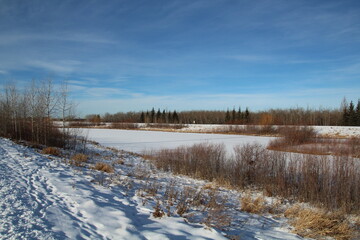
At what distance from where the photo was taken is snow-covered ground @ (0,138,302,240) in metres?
3.70

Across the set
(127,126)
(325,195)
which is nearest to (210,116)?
(127,126)

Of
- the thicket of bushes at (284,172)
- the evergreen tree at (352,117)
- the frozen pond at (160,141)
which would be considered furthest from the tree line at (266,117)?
the thicket of bushes at (284,172)

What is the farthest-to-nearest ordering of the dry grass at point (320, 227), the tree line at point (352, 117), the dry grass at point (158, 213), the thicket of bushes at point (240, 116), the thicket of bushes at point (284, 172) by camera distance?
the thicket of bushes at point (240, 116)
the tree line at point (352, 117)
the thicket of bushes at point (284, 172)
the dry grass at point (320, 227)
the dry grass at point (158, 213)

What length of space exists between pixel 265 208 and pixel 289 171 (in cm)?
341

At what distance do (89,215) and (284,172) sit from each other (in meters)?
8.60

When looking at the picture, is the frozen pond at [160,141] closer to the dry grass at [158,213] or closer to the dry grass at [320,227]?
→ the dry grass at [320,227]

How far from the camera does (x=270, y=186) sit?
9.24 meters

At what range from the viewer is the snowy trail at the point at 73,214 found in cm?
363

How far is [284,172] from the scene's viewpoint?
9.70 m

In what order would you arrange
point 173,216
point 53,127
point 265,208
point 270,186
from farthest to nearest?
point 53,127 → point 270,186 → point 265,208 → point 173,216

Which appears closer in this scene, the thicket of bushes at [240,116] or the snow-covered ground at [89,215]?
the snow-covered ground at [89,215]

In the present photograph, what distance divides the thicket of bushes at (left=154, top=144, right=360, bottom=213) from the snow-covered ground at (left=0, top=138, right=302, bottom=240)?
3.01 metres

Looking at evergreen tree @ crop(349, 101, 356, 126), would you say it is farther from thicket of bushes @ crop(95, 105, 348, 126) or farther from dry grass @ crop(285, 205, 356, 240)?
dry grass @ crop(285, 205, 356, 240)

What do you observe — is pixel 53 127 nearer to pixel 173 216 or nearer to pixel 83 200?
pixel 83 200
